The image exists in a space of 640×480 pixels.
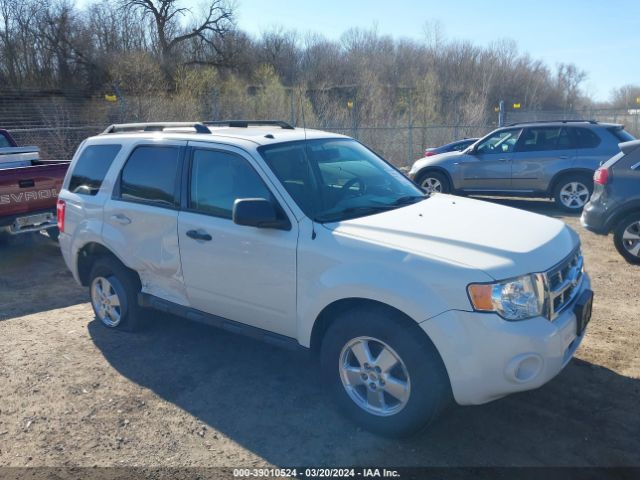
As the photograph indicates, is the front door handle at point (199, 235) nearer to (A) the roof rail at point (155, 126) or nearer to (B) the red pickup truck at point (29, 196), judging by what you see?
(A) the roof rail at point (155, 126)

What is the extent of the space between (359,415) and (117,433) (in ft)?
5.15

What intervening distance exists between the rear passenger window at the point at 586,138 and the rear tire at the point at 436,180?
8.73 ft

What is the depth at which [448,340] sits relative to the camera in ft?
9.91

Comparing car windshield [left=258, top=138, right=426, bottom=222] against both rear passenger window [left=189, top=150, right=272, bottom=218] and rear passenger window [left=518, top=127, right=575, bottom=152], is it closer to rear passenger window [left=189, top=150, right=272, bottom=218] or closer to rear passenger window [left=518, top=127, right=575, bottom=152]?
rear passenger window [left=189, top=150, right=272, bottom=218]

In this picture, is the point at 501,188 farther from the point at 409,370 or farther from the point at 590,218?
the point at 409,370

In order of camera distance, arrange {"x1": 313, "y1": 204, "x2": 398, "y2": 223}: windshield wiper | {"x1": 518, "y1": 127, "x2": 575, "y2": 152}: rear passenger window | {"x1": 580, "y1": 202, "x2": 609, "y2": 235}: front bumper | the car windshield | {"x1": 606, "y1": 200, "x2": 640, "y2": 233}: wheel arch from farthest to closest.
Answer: {"x1": 518, "y1": 127, "x2": 575, "y2": 152}: rear passenger window → {"x1": 580, "y1": 202, "x2": 609, "y2": 235}: front bumper → {"x1": 606, "y1": 200, "x2": 640, "y2": 233}: wheel arch → the car windshield → {"x1": 313, "y1": 204, "x2": 398, "y2": 223}: windshield wiper

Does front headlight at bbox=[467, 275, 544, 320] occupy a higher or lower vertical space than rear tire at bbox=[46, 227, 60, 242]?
higher

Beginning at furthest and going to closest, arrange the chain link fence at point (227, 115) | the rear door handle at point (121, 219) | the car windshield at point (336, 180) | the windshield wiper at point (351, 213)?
1. the chain link fence at point (227, 115)
2. the rear door handle at point (121, 219)
3. the car windshield at point (336, 180)
4. the windshield wiper at point (351, 213)

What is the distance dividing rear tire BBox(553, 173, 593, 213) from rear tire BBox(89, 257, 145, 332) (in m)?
8.52

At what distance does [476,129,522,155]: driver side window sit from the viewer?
36.9 ft

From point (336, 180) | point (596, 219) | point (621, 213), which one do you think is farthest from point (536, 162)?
point (336, 180)

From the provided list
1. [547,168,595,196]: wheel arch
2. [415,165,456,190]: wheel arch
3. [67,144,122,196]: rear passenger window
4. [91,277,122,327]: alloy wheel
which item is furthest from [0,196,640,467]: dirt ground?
[415,165,456,190]: wheel arch

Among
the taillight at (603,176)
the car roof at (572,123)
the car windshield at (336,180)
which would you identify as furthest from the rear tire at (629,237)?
the car roof at (572,123)

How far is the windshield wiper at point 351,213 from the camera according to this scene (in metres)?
3.68
